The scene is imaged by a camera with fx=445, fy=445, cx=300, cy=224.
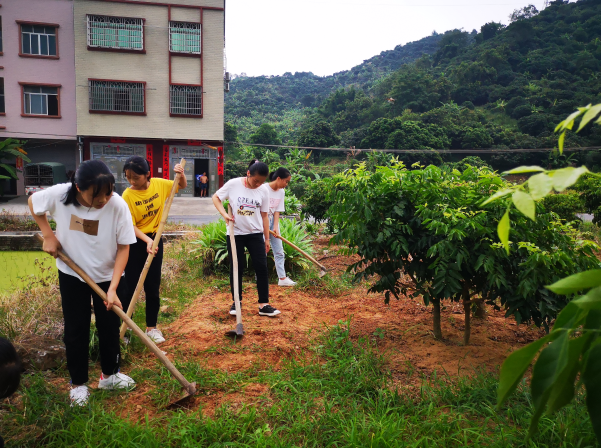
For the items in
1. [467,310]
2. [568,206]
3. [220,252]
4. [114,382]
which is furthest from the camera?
[568,206]

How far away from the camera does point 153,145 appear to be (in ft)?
70.2

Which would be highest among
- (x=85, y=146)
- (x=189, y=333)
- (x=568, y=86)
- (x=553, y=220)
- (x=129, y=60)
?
(x=568, y=86)

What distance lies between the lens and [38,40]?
66.8 ft

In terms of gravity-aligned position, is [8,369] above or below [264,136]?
below

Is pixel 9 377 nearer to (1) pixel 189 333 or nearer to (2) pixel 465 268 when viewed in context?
(1) pixel 189 333

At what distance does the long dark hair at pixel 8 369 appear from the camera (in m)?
2.02

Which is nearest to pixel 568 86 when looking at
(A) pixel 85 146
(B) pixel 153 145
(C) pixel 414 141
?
(C) pixel 414 141

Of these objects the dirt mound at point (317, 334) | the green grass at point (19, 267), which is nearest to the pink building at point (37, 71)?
the green grass at point (19, 267)

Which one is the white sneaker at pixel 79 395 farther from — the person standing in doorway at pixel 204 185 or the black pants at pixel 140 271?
the person standing in doorway at pixel 204 185

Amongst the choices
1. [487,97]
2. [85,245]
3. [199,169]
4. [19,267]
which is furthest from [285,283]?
[487,97]

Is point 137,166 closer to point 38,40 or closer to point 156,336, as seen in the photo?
point 156,336

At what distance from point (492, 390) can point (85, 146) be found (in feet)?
71.1

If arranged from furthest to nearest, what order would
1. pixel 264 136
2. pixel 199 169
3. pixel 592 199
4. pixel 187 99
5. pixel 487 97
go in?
pixel 487 97 < pixel 264 136 < pixel 199 169 < pixel 187 99 < pixel 592 199

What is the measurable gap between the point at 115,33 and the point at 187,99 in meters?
4.30
